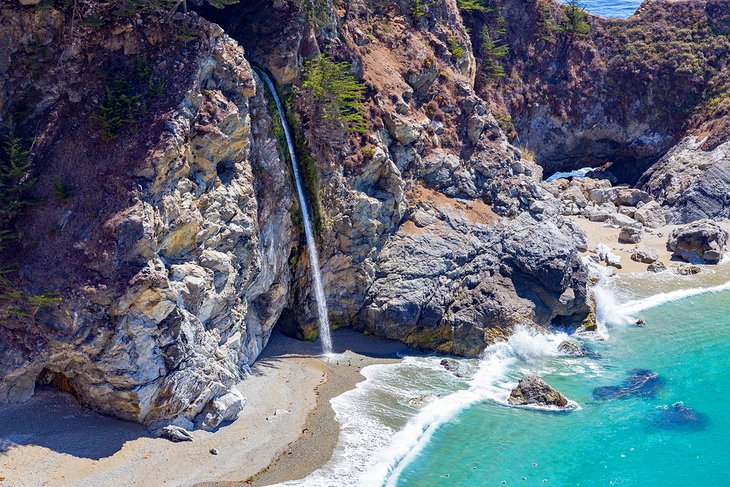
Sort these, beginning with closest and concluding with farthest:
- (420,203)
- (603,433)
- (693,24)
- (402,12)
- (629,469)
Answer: (629,469), (603,433), (420,203), (402,12), (693,24)

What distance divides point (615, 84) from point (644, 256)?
76.6 feet

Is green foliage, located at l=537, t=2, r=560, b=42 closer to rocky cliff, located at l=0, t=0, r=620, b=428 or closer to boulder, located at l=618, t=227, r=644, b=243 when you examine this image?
boulder, located at l=618, t=227, r=644, b=243

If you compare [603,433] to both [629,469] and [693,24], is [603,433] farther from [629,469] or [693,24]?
[693,24]

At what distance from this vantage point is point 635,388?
2755cm

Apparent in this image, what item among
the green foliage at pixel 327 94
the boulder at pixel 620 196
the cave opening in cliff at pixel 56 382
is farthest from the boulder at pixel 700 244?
the cave opening in cliff at pixel 56 382

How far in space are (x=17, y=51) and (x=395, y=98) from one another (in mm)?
18758

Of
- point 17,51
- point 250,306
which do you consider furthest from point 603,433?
point 17,51

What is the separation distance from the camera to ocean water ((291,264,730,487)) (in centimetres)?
2145

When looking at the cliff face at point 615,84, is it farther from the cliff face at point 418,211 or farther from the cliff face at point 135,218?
the cliff face at point 135,218

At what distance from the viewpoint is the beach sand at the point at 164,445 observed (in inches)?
724

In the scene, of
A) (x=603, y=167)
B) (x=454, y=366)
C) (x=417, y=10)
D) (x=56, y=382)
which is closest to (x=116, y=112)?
(x=56, y=382)

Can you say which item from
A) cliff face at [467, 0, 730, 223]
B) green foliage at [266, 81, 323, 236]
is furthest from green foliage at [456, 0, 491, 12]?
green foliage at [266, 81, 323, 236]

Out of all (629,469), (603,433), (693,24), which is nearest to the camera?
(629,469)

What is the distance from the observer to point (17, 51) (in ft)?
75.5
